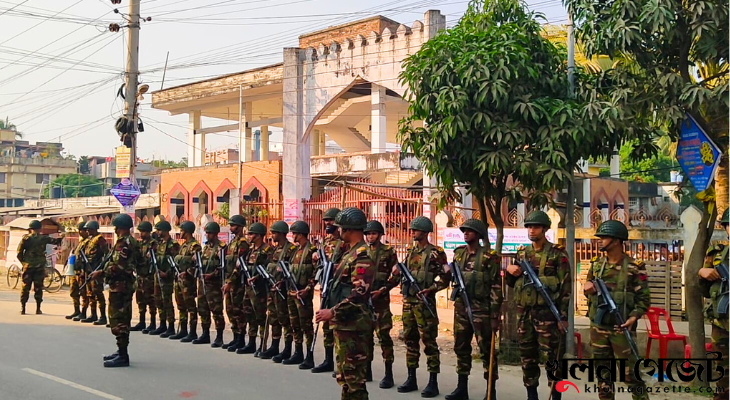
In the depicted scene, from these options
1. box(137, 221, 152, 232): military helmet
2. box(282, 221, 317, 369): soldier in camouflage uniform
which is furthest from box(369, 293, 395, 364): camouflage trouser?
box(137, 221, 152, 232): military helmet

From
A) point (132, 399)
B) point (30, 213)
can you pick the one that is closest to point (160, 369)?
point (132, 399)

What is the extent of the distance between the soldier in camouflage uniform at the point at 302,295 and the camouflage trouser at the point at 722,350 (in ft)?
14.7

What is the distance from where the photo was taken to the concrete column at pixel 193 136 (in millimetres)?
27594

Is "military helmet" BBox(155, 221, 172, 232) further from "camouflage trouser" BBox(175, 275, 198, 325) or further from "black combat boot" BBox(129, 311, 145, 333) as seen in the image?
"black combat boot" BBox(129, 311, 145, 333)

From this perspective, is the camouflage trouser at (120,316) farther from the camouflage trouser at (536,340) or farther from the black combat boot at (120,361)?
the camouflage trouser at (536,340)

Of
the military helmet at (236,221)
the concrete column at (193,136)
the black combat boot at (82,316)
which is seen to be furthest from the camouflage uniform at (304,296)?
the concrete column at (193,136)

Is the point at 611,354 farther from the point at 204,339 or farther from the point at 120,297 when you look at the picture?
the point at 204,339

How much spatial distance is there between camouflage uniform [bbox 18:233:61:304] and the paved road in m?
2.72

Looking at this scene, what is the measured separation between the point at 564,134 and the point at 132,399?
18.0 feet

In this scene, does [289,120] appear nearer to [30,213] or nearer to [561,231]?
[561,231]

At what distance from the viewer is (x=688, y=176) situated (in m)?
7.47

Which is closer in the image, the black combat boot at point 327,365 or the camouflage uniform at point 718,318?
the camouflage uniform at point 718,318

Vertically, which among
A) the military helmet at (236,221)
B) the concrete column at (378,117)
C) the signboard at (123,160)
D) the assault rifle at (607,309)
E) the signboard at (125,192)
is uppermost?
the concrete column at (378,117)

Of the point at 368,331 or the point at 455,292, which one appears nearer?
the point at 368,331
